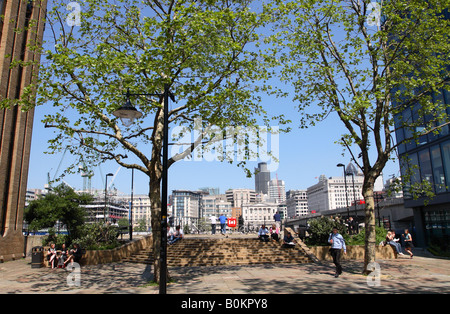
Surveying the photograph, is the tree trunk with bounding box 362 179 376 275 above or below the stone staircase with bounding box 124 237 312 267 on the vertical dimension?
above

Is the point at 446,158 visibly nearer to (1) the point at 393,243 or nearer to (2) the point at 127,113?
(1) the point at 393,243

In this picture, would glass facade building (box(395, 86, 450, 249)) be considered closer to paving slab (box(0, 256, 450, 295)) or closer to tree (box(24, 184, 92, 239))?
paving slab (box(0, 256, 450, 295))

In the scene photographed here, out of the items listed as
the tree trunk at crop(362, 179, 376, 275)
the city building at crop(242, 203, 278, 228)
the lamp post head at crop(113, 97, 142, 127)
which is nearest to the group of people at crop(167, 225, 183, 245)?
the tree trunk at crop(362, 179, 376, 275)

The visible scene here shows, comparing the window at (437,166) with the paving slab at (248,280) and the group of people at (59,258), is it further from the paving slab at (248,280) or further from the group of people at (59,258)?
the group of people at (59,258)

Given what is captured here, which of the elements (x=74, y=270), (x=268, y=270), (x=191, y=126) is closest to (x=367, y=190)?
(x=268, y=270)

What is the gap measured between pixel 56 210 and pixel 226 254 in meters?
17.2

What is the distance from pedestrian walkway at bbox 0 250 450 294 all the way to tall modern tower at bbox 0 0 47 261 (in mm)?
7774

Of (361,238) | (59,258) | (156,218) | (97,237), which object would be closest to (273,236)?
(361,238)

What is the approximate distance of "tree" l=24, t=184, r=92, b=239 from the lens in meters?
27.9

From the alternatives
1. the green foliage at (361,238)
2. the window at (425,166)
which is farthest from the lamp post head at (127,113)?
the window at (425,166)

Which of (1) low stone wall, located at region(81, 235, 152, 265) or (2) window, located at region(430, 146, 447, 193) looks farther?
(2) window, located at region(430, 146, 447, 193)

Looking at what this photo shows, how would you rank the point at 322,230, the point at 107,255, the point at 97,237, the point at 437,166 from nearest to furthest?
the point at 322,230 → the point at 107,255 → the point at 97,237 → the point at 437,166

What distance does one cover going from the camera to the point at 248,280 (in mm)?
12391

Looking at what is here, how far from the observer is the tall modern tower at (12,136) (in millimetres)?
22875
